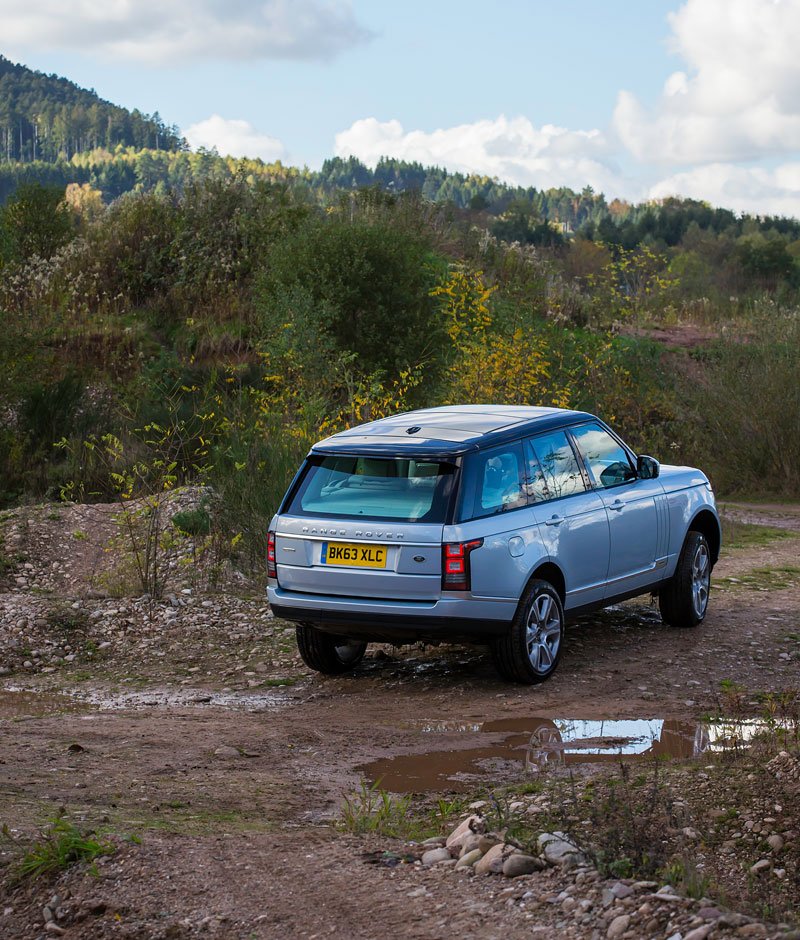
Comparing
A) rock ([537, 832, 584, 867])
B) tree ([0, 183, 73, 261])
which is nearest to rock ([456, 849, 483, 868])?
rock ([537, 832, 584, 867])

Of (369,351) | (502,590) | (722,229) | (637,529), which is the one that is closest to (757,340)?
(369,351)

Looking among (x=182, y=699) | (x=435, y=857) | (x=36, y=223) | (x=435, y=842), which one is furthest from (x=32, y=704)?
(x=36, y=223)

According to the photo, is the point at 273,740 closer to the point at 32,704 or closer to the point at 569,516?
the point at 32,704

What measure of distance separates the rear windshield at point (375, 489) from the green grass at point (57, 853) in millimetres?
3636

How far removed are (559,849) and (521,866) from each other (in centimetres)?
19

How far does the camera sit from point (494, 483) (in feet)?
28.3

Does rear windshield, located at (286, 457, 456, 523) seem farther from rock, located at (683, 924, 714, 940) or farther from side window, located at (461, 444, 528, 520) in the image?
rock, located at (683, 924, 714, 940)

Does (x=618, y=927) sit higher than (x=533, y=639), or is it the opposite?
(x=618, y=927)

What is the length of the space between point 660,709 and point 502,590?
1.25m

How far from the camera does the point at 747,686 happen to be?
8.80 m

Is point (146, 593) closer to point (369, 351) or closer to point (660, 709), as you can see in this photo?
point (660, 709)

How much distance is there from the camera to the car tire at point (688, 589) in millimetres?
10555

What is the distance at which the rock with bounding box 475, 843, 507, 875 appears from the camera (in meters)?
4.96

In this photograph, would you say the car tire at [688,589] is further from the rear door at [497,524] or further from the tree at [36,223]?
the tree at [36,223]
